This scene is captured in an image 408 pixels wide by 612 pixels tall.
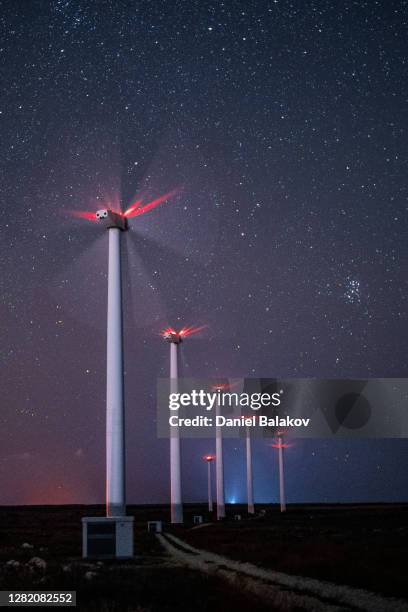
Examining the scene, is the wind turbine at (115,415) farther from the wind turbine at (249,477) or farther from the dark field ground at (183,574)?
the wind turbine at (249,477)

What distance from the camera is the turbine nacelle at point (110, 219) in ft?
151

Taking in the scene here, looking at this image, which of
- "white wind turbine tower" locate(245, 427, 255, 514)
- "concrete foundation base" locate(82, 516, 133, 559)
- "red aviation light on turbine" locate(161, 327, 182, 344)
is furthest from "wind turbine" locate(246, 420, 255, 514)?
"concrete foundation base" locate(82, 516, 133, 559)

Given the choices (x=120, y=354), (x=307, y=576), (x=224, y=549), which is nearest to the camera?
(x=307, y=576)

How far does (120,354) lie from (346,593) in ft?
76.5

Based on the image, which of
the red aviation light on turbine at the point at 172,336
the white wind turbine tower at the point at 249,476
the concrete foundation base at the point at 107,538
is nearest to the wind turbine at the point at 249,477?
the white wind turbine tower at the point at 249,476

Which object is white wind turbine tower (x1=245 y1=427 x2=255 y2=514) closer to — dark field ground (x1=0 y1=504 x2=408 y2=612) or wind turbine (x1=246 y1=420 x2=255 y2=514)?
wind turbine (x1=246 y1=420 x2=255 y2=514)

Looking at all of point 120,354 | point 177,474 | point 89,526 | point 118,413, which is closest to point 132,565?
point 89,526

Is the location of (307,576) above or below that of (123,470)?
below

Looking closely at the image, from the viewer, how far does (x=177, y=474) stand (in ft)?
252

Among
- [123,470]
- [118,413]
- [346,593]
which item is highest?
[118,413]

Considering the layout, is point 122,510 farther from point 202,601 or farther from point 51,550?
point 202,601

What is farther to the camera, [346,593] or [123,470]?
[123,470]

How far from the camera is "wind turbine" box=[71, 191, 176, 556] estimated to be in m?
35.5

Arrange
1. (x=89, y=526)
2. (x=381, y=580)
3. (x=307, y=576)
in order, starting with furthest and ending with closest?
(x=89, y=526) → (x=307, y=576) → (x=381, y=580)
